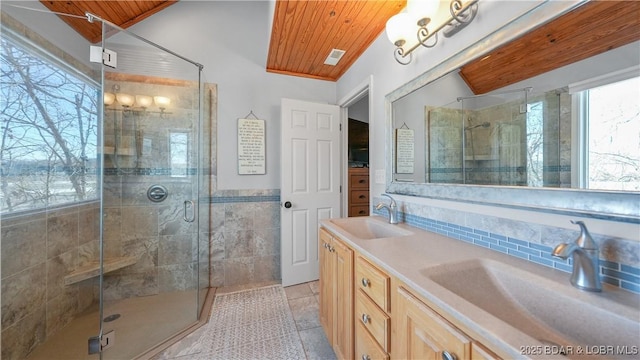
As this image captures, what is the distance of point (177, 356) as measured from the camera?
148cm

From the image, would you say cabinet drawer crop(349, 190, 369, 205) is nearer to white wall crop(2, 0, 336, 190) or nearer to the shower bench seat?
white wall crop(2, 0, 336, 190)

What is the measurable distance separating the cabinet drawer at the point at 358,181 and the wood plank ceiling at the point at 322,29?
1.44 m

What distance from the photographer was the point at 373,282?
0.94 metres

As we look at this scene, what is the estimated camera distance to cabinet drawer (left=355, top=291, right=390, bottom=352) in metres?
0.85

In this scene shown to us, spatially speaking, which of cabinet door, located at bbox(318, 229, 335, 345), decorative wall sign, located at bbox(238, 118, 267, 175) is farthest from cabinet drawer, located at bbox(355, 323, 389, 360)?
decorative wall sign, located at bbox(238, 118, 267, 175)

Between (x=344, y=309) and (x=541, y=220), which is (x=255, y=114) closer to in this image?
(x=344, y=309)

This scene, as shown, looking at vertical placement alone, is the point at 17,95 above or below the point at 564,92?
above

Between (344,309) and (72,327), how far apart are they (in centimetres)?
211

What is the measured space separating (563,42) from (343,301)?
1.45 metres

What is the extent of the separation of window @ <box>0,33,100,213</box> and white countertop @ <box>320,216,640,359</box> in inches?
82.8

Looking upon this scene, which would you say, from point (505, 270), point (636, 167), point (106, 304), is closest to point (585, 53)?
point (636, 167)

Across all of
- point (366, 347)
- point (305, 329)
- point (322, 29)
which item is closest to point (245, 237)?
point (305, 329)

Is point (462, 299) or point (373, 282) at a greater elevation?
point (462, 299)

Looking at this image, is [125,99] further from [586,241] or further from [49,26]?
[586,241]
